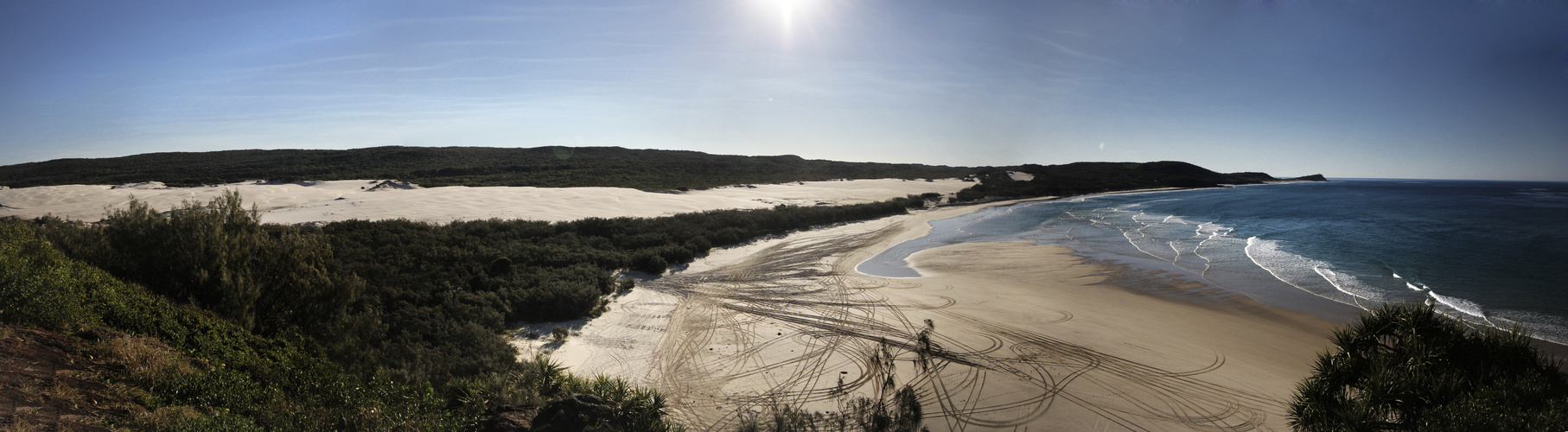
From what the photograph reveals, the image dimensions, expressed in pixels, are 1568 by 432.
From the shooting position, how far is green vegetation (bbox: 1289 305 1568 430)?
12.1 feet

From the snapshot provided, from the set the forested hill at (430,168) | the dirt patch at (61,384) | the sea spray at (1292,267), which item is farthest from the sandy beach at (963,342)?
the forested hill at (430,168)

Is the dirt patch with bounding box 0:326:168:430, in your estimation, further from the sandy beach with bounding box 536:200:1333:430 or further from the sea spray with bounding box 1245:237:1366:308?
the sea spray with bounding box 1245:237:1366:308

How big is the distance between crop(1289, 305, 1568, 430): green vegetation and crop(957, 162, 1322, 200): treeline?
3917cm

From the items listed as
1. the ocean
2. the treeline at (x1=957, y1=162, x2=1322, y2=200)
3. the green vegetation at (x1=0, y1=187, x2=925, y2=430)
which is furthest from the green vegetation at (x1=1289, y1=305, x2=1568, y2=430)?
the treeline at (x1=957, y1=162, x2=1322, y2=200)

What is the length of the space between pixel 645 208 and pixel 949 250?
50.0ft

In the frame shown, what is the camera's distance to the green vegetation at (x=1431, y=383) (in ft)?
12.1

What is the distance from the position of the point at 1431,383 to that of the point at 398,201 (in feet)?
92.8

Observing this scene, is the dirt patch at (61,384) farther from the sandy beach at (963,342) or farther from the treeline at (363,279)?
the sandy beach at (963,342)

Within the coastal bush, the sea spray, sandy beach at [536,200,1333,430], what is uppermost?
the coastal bush

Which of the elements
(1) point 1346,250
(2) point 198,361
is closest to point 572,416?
(2) point 198,361

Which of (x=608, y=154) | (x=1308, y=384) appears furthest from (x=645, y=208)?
(x=608, y=154)

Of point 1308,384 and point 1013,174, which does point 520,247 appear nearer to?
point 1308,384

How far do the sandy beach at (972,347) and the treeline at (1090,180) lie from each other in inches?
1285

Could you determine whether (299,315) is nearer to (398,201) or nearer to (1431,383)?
(1431,383)
